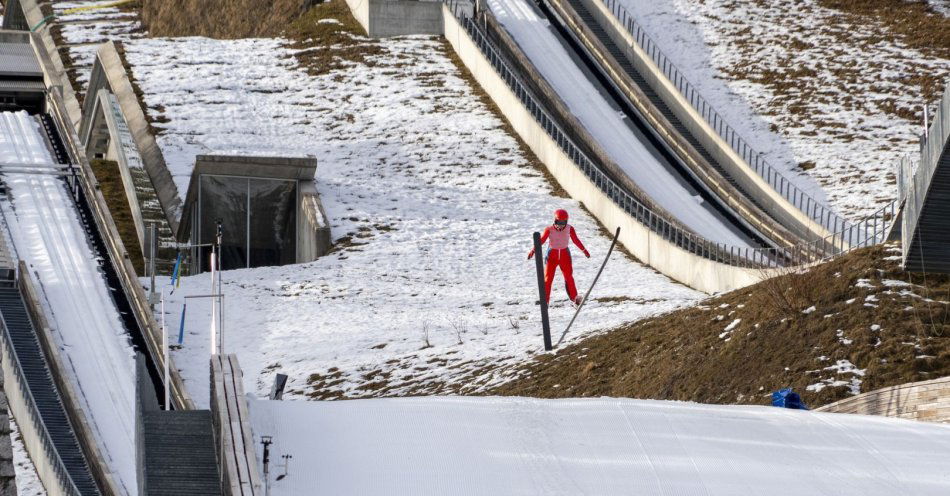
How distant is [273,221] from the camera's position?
34219 mm

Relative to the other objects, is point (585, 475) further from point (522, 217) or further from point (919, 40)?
point (919, 40)

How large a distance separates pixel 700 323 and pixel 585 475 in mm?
7980

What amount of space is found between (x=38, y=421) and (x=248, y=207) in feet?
35.1

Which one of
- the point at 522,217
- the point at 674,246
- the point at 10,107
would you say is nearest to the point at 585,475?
the point at 674,246

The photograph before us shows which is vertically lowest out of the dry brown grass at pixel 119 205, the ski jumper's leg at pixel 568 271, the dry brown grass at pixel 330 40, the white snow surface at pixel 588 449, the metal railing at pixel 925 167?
the dry brown grass at pixel 119 205

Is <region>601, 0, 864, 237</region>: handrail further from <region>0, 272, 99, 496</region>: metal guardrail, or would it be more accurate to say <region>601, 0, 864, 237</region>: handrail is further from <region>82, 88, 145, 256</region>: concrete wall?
<region>0, 272, 99, 496</region>: metal guardrail

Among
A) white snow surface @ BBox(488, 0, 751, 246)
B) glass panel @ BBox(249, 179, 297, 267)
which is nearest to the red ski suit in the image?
white snow surface @ BBox(488, 0, 751, 246)

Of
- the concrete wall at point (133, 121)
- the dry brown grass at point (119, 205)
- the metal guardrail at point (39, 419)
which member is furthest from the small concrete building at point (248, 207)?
the metal guardrail at point (39, 419)

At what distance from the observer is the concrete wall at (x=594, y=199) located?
26.6 m

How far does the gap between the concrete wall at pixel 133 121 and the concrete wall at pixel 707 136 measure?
11814mm

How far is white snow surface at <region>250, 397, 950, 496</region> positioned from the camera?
13.7 meters

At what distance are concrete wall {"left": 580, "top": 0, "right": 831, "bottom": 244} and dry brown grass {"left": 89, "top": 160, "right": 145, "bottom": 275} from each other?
1272 centimetres

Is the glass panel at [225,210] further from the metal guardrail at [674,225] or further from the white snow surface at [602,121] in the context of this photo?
the white snow surface at [602,121]

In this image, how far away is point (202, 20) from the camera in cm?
5884
